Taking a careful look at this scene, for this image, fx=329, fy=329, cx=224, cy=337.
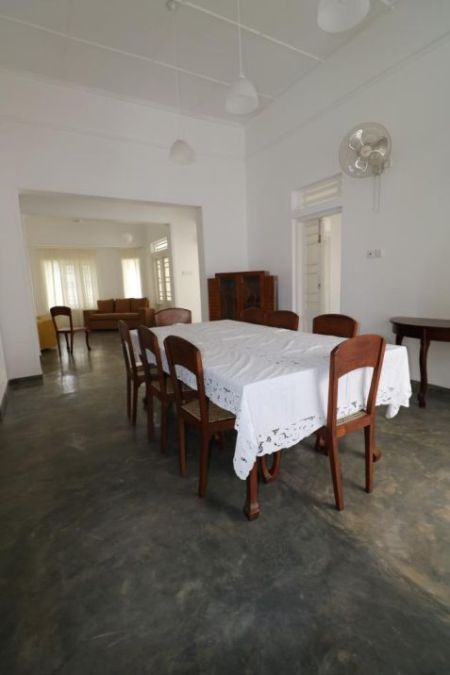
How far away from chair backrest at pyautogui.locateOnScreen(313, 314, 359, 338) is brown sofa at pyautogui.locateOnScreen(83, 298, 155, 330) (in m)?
6.01

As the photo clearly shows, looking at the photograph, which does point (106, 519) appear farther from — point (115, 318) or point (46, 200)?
point (115, 318)

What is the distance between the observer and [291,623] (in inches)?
Result: 46.6

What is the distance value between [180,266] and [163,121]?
126 inches

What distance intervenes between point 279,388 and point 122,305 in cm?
817

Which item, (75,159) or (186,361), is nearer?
(186,361)

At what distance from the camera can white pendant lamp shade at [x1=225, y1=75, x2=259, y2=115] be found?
2217 mm

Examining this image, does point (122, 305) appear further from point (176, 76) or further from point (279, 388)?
point (279, 388)

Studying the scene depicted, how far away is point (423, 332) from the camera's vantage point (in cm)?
281

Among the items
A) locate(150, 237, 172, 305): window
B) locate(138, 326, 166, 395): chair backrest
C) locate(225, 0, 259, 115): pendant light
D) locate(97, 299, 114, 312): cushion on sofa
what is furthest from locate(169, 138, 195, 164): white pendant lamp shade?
locate(97, 299, 114, 312): cushion on sofa

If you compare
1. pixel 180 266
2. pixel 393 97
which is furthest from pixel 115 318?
pixel 393 97

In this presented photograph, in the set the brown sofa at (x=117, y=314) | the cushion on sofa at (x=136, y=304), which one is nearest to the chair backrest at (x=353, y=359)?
the brown sofa at (x=117, y=314)

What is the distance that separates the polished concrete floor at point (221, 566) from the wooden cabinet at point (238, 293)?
2.88 meters

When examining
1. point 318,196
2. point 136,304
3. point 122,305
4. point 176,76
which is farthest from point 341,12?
point 122,305

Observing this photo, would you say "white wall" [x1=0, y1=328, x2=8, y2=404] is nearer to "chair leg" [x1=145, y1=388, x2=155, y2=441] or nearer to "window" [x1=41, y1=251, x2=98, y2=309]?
"chair leg" [x1=145, y1=388, x2=155, y2=441]
